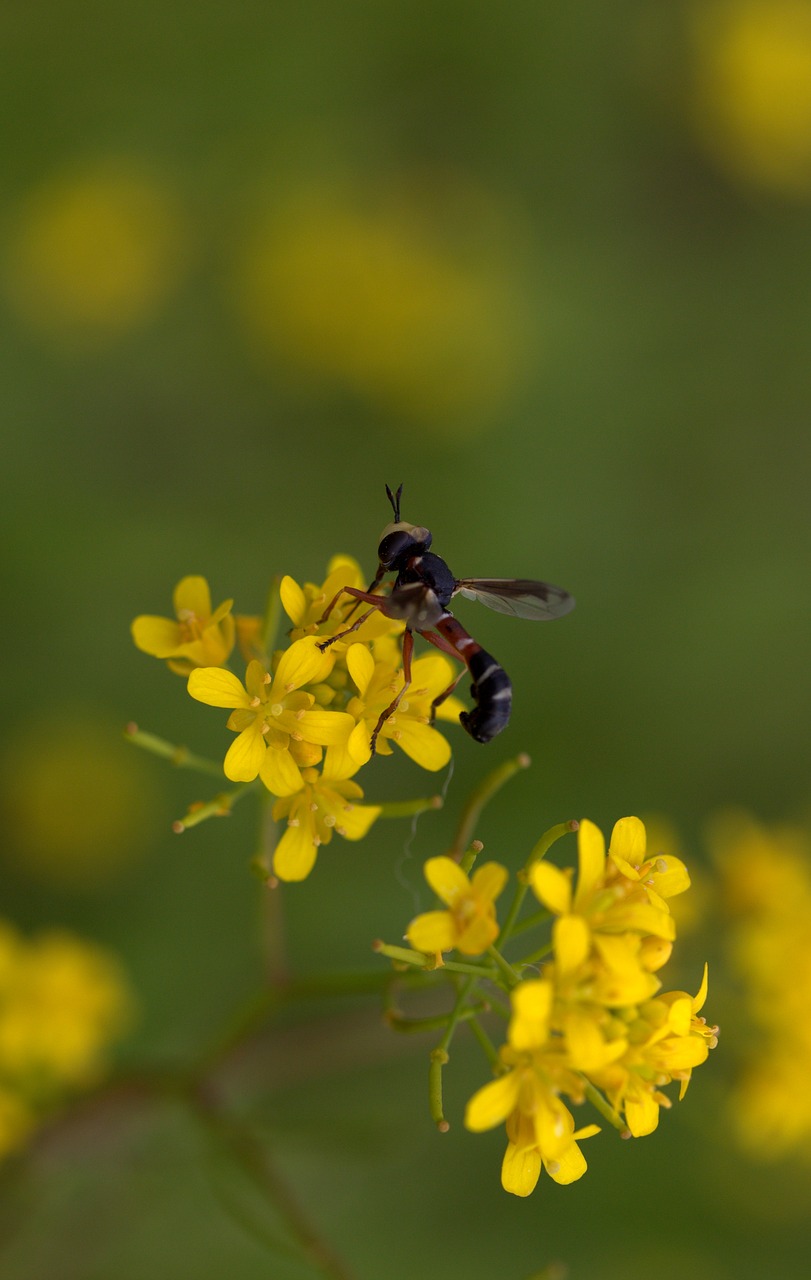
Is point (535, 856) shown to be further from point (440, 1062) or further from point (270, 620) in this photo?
point (270, 620)

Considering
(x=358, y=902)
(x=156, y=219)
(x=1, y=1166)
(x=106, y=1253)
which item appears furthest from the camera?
(x=156, y=219)

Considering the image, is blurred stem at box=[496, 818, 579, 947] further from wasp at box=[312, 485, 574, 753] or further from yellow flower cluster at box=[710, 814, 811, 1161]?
yellow flower cluster at box=[710, 814, 811, 1161]

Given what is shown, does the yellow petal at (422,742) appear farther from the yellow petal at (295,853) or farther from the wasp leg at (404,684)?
the yellow petal at (295,853)

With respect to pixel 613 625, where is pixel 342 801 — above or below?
above

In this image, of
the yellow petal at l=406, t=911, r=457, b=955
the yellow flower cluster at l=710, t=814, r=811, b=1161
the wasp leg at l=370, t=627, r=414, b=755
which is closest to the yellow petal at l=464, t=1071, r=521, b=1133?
the yellow petal at l=406, t=911, r=457, b=955

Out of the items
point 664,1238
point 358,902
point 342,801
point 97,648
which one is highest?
point 342,801

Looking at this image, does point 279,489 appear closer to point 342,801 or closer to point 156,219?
point 156,219

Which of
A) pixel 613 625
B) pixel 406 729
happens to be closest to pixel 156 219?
pixel 613 625

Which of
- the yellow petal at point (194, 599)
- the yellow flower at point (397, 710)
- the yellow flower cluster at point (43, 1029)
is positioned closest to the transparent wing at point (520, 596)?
the yellow flower at point (397, 710)
